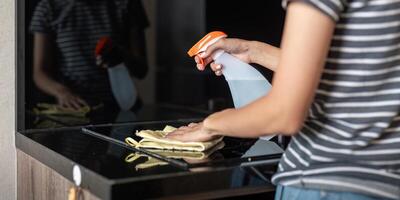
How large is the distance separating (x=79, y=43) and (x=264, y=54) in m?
0.80

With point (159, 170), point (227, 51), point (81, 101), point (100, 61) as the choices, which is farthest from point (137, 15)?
point (159, 170)

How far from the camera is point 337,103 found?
0.95 m

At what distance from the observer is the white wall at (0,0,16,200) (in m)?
1.46

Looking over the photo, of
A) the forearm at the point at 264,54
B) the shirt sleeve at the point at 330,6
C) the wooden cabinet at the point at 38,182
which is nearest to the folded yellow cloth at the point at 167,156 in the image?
the wooden cabinet at the point at 38,182

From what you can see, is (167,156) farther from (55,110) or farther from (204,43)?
(55,110)

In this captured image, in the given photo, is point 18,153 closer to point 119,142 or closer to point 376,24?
point 119,142

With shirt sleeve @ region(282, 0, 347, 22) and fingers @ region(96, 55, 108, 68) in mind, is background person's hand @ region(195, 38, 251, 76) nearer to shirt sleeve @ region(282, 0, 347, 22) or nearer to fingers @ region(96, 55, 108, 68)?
shirt sleeve @ region(282, 0, 347, 22)

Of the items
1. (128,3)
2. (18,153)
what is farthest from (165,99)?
(18,153)

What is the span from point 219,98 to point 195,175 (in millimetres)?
1148

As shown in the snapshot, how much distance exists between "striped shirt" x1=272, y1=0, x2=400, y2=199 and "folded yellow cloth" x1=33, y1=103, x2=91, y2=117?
1.03m

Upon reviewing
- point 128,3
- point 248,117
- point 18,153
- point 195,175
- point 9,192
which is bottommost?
point 9,192

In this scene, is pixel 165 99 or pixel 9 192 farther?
pixel 165 99

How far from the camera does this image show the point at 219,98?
7.11 ft

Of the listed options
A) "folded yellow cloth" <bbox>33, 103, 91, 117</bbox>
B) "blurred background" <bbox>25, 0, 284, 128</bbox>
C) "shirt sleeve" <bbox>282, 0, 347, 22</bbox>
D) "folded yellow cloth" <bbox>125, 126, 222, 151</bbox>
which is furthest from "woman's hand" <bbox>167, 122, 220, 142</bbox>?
"blurred background" <bbox>25, 0, 284, 128</bbox>
